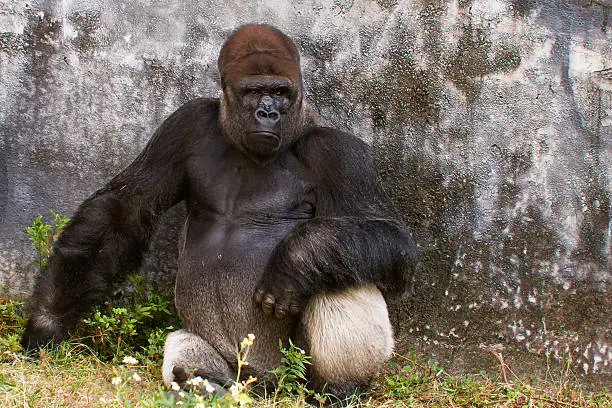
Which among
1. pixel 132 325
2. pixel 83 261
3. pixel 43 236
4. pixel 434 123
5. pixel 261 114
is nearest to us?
pixel 261 114

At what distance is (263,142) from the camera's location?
311 centimetres

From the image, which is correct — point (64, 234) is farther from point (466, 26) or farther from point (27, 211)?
point (466, 26)

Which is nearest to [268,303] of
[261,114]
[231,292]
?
[231,292]

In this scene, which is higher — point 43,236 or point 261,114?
point 261,114

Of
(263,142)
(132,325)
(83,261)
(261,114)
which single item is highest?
(261,114)

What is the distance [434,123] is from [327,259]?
115 cm

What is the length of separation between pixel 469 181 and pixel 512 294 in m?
0.61

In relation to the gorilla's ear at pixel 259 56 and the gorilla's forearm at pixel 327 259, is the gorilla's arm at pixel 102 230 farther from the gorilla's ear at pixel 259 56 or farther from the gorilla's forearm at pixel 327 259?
the gorilla's forearm at pixel 327 259

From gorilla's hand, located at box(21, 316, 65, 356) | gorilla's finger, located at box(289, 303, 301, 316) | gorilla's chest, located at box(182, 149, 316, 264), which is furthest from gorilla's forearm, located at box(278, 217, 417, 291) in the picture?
gorilla's hand, located at box(21, 316, 65, 356)

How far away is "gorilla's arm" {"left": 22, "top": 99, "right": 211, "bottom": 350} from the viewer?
3338 mm

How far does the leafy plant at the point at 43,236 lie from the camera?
3.62 m

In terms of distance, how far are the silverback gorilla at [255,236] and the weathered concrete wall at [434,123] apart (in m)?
0.51

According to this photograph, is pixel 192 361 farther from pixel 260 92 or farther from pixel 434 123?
pixel 434 123

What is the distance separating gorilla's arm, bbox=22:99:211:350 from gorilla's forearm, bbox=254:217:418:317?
649 mm
